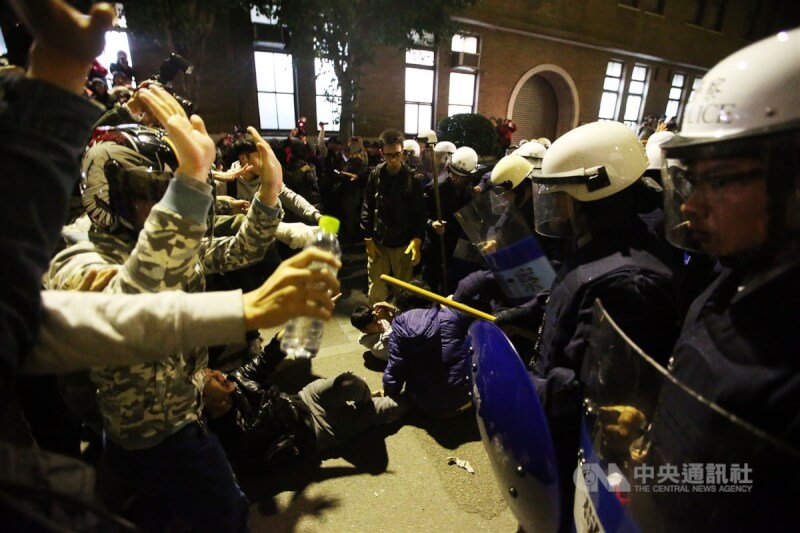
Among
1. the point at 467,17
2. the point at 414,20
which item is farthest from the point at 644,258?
the point at 467,17

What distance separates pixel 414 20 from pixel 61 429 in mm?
9985

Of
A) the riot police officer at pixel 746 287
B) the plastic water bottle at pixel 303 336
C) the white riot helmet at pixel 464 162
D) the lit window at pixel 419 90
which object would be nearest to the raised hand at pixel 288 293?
the plastic water bottle at pixel 303 336

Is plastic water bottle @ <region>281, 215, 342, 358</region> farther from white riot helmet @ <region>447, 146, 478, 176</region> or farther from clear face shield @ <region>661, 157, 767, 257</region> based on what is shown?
white riot helmet @ <region>447, 146, 478, 176</region>

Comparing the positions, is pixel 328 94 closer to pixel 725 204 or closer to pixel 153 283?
pixel 153 283

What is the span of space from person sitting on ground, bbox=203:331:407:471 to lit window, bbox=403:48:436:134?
12400 millimetres

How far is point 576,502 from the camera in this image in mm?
1340

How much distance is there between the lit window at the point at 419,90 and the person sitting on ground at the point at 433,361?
1205 cm

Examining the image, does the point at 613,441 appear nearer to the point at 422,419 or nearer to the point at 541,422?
the point at 541,422

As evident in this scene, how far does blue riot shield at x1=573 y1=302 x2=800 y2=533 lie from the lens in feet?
2.41

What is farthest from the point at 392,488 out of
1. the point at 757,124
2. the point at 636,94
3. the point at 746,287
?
the point at 636,94

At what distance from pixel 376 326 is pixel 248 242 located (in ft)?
6.41

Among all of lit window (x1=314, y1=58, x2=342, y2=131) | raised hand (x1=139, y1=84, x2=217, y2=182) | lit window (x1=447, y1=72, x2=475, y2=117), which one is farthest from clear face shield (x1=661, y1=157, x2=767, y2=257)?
lit window (x1=447, y1=72, x2=475, y2=117)

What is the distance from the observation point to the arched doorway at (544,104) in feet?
51.4

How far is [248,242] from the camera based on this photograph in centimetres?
193
